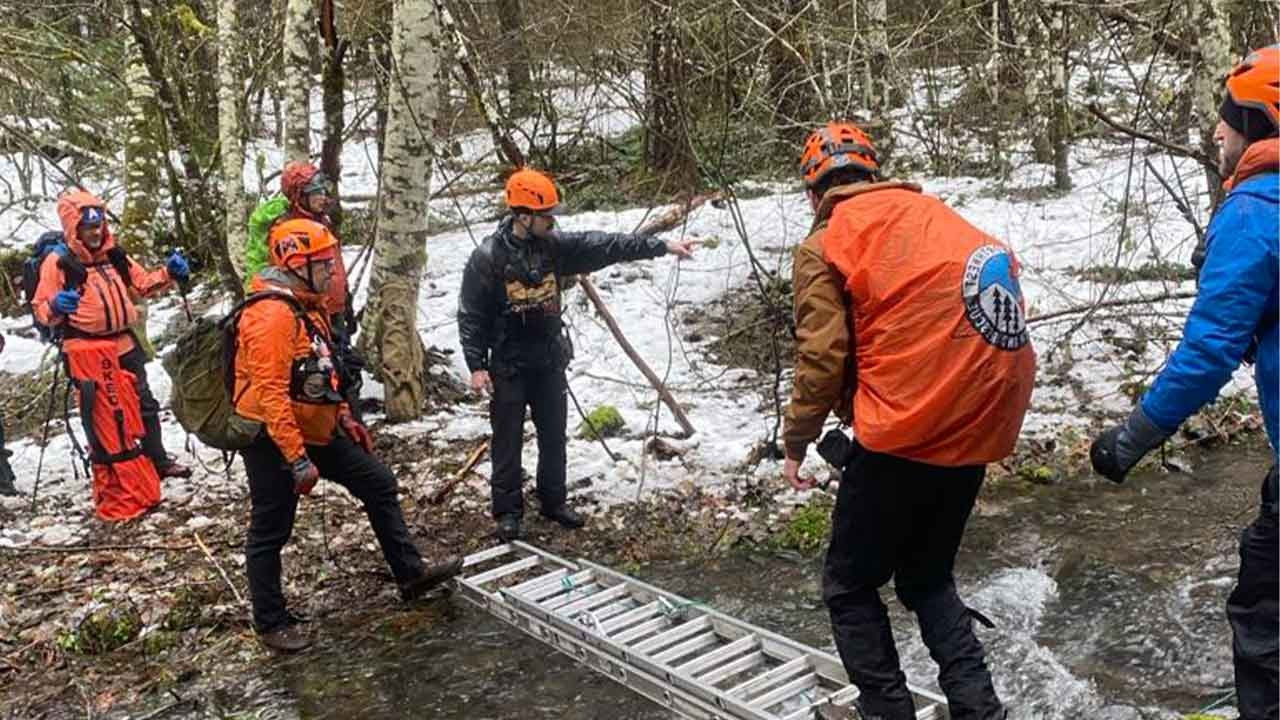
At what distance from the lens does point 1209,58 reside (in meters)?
7.22

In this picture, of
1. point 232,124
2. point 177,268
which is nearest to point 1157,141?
point 177,268

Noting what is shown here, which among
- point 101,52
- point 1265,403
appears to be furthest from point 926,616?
point 101,52

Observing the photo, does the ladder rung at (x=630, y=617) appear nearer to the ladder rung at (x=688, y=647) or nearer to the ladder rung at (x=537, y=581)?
the ladder rung at (x=688, y=647)

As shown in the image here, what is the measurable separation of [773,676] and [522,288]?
9.79ft

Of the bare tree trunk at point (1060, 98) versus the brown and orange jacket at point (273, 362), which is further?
A: the bare tree trunk at point (1060, 98)

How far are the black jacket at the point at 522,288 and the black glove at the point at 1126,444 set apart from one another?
3.32 metres

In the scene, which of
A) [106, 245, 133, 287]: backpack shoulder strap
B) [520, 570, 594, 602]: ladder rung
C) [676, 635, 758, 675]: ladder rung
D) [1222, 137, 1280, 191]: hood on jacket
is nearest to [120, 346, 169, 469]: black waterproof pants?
[106, 245, 133, 287]: backpack shoulder strap

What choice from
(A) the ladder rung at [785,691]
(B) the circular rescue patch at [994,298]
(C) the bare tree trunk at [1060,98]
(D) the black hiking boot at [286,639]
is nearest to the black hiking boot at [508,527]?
(D) the black hiking boot at [286,639]

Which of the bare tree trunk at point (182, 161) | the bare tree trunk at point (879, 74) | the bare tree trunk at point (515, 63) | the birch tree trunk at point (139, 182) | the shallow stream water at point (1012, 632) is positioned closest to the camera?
the shallow stream water at point (1012, 632)

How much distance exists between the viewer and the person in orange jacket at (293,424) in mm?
5266

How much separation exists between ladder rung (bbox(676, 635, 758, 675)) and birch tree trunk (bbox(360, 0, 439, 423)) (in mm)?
4770

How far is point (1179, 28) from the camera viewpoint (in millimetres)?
9414

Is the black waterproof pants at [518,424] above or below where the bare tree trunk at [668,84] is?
below

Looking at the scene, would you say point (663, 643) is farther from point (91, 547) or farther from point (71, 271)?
point (71, 271)
